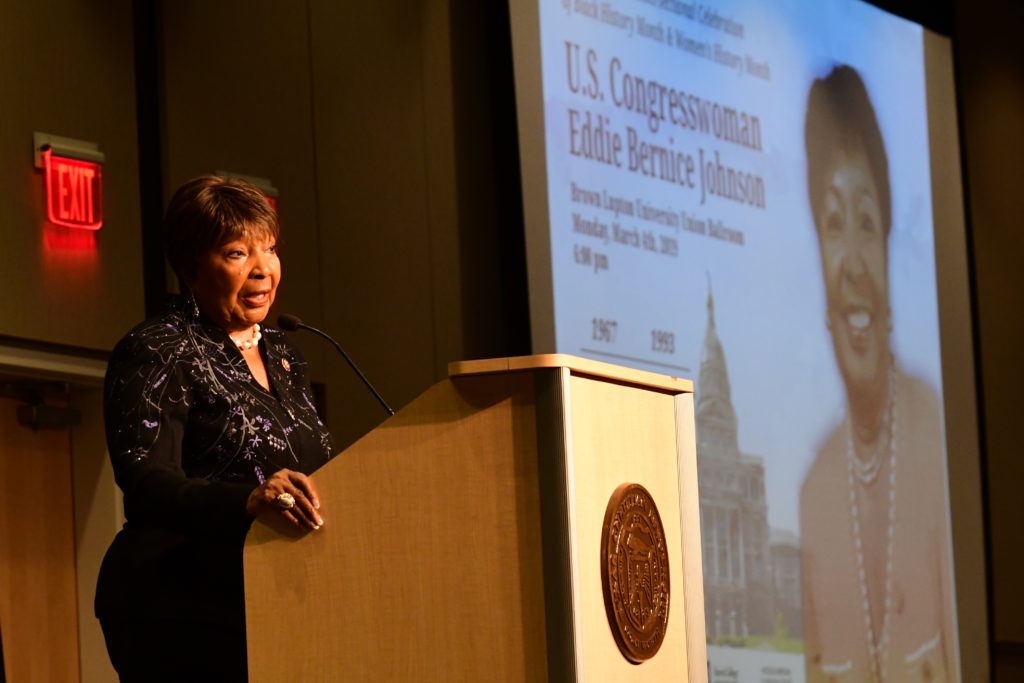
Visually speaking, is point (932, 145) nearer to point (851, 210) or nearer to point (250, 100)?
point (851, 210)

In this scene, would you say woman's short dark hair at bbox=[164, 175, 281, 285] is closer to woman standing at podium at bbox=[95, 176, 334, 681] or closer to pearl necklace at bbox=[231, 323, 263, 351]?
woman standing at podium at bbox=[95, 176, 334, 681]

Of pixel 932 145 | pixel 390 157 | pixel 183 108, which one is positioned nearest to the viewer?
pixel 183 108

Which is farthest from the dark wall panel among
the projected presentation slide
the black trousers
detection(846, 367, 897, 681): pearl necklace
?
detection(846, 367, 897, 681): pearl necklace

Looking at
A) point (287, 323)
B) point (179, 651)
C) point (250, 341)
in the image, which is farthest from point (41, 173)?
point (179, 651)

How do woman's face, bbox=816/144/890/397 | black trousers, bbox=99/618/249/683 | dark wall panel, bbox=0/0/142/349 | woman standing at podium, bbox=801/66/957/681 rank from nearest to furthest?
black trousers, bbox=99/618/249/683 → dark wall panel, bbox=0/0/142/349 → woman standing at podium, bbox=801/66/957/681 → woman's face, bbox=816/144/890/397

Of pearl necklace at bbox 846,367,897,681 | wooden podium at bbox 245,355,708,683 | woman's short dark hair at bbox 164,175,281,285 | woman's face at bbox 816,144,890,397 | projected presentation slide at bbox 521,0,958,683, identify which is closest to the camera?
wooden podium at bbox 245,355,708,683

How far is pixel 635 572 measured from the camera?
81.6 inches

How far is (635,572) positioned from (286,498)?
19.2 inches

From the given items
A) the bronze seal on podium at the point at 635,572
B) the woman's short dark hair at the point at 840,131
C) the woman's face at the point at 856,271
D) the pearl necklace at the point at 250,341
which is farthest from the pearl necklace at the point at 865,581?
the pearl necklace at the point at 250,341

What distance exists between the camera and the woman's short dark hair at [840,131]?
6496 millimetres

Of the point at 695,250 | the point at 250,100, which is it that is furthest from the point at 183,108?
the point at 695,250

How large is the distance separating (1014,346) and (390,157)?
443cm

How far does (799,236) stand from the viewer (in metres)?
6.27

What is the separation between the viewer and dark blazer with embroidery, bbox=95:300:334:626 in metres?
1.94
